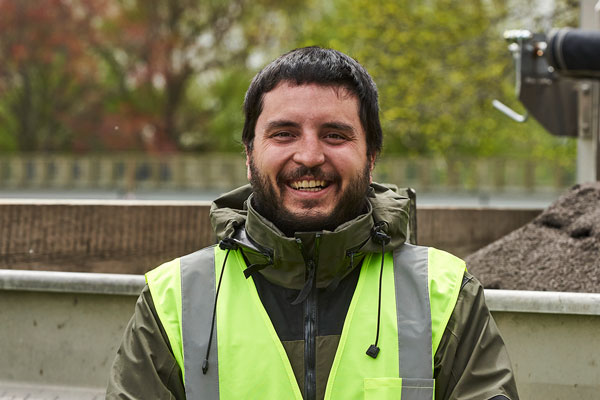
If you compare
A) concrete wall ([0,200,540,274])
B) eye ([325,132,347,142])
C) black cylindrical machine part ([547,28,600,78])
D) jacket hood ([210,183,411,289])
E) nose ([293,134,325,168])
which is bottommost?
concrete wall ([0,200,540,274])

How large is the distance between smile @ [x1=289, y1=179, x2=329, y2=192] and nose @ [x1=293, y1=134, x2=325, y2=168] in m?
0.05

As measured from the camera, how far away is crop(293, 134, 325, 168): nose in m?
1.99

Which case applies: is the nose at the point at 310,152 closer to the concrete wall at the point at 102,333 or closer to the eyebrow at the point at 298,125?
the eyebrow at the point at 298,125

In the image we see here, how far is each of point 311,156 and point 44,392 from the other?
1316 millimetres

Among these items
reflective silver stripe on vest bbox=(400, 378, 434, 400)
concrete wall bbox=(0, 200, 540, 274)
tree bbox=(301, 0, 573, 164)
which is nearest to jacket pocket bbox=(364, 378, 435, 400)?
reflective silver stripe on vest bbox=(400, 378, 434, 400)

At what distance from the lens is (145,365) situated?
6.26 feet

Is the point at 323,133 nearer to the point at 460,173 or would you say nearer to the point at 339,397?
the point at 339,397

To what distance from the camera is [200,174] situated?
29.5m

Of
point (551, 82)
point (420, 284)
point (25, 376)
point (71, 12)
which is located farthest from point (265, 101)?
point (71, 12)

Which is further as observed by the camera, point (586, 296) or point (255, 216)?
point (586, 296)

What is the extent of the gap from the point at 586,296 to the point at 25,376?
177 cm

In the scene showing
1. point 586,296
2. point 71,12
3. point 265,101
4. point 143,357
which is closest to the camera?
point 143,357

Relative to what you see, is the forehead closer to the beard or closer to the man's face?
the man's face

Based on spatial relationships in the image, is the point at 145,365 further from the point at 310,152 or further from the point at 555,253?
the point at 555,253
